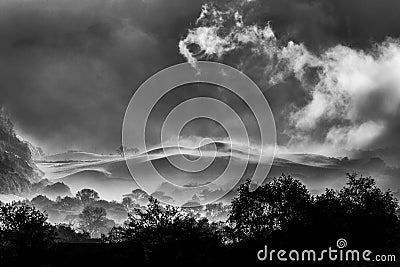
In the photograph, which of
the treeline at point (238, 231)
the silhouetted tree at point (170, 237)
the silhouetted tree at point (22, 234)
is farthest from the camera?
the silhouetted tree at point (22, 234)

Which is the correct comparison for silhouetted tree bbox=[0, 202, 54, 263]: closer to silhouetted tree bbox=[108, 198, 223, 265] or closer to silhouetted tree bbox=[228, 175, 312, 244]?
silhouetted tree bbox=[108, 198, 223, 265]

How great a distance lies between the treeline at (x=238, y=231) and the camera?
68000mm

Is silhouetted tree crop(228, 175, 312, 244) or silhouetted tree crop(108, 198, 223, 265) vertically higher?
silhouetted tree crop(228, 175, 312, 244)

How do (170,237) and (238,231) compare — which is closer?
(170,237)

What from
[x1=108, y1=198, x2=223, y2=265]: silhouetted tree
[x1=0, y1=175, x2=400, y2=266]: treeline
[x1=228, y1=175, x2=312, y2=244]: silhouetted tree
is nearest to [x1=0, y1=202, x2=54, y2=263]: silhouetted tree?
[x1=0, y1=175, x2=400, y2=266]: treeline

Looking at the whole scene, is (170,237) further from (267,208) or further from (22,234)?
(22,234)

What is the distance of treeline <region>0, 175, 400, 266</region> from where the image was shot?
223ft

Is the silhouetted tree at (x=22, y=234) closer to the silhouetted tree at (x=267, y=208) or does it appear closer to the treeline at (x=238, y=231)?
the treeline at (x=238, y=231)

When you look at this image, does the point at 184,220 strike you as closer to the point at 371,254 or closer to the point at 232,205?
the point at 232,205

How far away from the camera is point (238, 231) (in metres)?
84.9

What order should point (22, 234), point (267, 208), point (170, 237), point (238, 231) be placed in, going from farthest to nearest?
point (267, 208) < point (238, 231) < point (22, 234) < point (170, 237)

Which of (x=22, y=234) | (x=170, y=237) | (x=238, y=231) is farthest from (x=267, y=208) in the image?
(x=22, y=234)

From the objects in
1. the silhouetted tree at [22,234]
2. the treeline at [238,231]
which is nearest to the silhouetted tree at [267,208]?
the treeline at [238,231]

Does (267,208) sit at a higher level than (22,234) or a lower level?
higher
